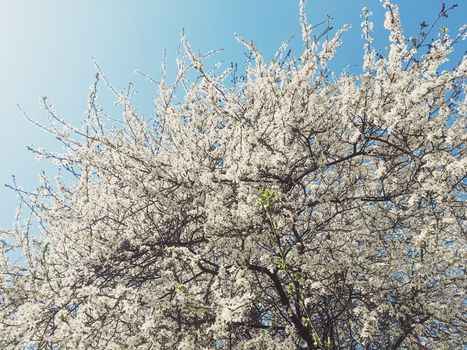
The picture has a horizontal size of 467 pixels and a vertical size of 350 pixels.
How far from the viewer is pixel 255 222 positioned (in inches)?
168

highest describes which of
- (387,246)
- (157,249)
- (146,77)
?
(146,77)

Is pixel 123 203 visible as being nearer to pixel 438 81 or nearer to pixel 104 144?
pixel 104 144

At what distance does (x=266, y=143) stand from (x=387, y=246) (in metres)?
Result: 2.30

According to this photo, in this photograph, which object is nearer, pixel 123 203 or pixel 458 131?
pixel 458 131

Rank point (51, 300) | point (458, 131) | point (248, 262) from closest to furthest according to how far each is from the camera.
Answer: point (51, 300) < point (248, 262) < point (458, 131)

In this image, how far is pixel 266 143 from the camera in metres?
5.03

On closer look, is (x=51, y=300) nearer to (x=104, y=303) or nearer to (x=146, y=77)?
(x=104, y=303)

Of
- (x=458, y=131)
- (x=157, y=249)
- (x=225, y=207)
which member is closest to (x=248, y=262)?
(x=225, y=207)

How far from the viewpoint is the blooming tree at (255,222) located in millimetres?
4152

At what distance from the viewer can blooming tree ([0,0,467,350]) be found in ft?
13.6

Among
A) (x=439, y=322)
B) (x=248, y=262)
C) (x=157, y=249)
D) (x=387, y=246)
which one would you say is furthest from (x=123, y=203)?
(x=439, y=322)

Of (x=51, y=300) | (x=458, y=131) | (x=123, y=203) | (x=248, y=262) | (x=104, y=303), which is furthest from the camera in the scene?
(x=123, y=203)

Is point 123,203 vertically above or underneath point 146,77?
underneath

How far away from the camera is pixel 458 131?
495 centimetres
